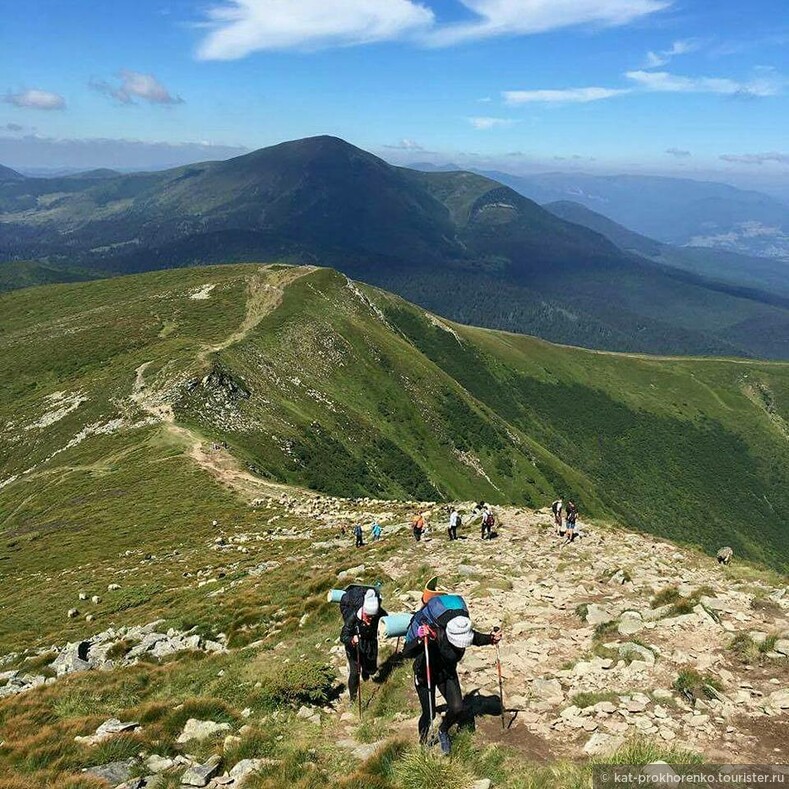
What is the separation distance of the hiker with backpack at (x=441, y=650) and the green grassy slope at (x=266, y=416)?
37.3 meters

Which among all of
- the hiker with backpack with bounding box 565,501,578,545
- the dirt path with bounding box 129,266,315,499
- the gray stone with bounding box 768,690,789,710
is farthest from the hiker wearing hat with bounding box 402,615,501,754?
the dirt path with bounding box 129,266,315,499

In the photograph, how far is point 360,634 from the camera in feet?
41.7

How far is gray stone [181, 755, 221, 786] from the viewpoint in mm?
10094

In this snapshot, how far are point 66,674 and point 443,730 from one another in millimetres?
14789

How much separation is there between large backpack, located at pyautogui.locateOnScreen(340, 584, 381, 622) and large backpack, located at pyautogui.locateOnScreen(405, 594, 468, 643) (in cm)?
233

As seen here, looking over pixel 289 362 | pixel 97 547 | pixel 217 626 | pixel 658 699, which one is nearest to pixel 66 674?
pixel 217 626

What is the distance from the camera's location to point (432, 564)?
77.9 ft

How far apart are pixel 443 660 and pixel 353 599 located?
3.24 m

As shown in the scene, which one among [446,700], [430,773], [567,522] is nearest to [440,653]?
[446,700]

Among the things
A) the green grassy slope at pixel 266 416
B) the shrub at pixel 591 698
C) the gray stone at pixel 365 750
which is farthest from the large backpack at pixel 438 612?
the green grassy slope at pixel 266 416

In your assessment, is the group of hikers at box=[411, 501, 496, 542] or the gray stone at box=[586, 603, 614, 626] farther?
the group of hikers at box=[411, 501, 496, 542]

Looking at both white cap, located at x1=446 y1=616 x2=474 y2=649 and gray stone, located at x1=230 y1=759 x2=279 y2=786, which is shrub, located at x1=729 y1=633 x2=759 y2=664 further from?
gray stone, located at x1=230 y1=759 x2=279 y2=786

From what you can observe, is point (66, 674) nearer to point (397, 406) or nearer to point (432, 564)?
point (432, 564)

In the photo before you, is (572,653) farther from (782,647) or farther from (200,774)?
(200,774)
